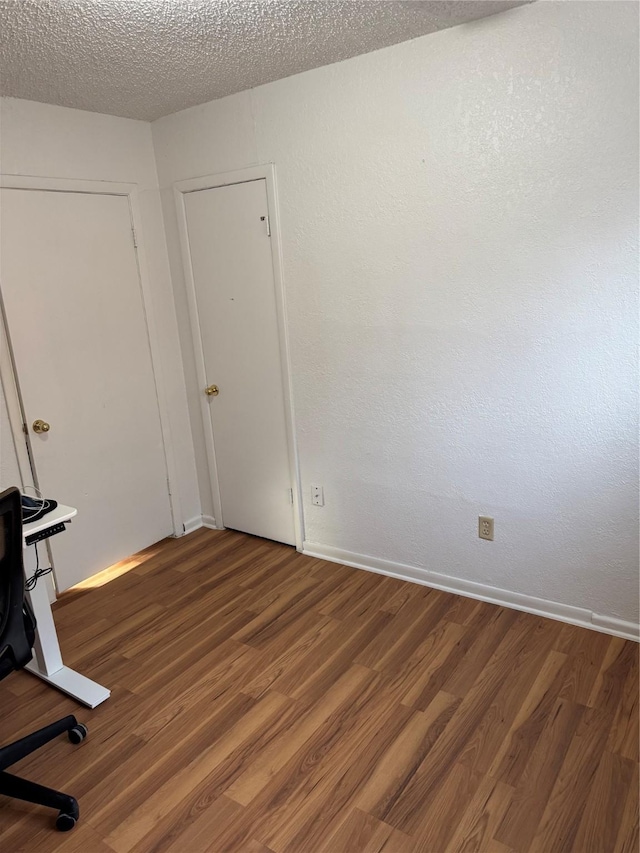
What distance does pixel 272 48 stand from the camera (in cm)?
238

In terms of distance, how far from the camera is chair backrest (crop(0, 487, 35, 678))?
1778mm

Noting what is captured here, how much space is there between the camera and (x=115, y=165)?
317cm

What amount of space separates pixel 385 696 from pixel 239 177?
2523 mm

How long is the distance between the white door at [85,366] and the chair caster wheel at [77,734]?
1.15 metres

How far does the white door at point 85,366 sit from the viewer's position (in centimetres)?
284

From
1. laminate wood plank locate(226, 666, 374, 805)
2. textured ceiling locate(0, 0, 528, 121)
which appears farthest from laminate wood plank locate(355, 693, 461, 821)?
textured ceiling locate(0, 0, 528, 121)

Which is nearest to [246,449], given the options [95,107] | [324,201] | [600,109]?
[324,201]

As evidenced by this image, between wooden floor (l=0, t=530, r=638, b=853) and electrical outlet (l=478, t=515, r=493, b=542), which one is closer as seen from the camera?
wooden floor (l=0, t=530, r=638, b=853)

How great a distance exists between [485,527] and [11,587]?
6.41ft

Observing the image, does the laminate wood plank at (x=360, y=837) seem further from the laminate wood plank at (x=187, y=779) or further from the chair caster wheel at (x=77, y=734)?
the chair caster wheel at (x=77, y=734)

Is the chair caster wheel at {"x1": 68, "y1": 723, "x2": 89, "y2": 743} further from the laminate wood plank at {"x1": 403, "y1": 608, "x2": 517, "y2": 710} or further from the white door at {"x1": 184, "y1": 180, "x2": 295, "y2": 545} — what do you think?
the white door at {"x1": 184, "y1": 180, "x2": 295, "y2": 545}

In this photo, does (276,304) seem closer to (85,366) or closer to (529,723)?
(85,366)

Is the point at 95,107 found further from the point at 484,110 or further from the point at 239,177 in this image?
the point at 484,110

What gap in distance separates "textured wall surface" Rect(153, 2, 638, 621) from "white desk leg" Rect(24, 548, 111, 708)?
1.46 metres
